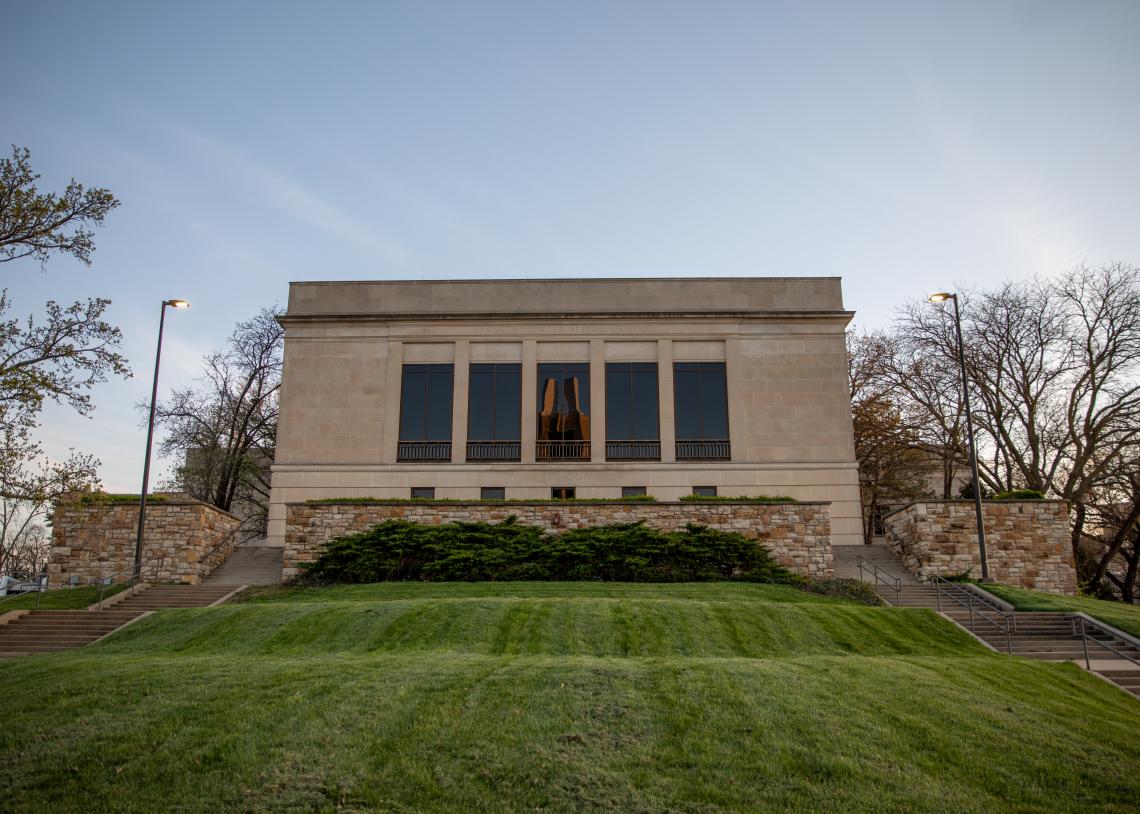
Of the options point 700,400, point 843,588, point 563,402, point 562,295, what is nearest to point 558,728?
point 843,588

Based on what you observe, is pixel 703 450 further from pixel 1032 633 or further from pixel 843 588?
pixel 1032 633

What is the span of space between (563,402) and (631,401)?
2.63 m

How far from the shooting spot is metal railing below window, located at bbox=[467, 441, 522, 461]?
30594 millimetres

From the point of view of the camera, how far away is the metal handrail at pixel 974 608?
1769 cm

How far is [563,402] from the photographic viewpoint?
31141 millimetres

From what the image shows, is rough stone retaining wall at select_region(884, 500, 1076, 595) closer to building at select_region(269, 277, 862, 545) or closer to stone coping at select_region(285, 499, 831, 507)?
stone coping at select_region(285, 499, 831, 507)

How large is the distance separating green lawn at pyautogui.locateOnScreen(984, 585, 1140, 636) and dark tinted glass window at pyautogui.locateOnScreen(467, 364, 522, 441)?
667 inches

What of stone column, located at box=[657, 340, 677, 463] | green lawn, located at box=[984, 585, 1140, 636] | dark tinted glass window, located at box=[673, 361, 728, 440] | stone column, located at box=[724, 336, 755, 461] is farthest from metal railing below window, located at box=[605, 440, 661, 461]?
green lawn, located at box=[984, 585, 1140, 636]

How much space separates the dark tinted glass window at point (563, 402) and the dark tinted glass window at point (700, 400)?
3572 mm

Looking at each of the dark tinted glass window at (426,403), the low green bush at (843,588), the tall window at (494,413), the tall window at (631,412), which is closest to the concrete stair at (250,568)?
the dark tinted glass window at (426,403)

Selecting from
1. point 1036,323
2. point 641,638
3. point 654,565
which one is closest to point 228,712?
point 641,638

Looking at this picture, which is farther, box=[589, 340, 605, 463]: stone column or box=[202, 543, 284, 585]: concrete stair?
box=[589, 340, 605, 463]: stone column

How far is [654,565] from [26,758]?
56.1ft

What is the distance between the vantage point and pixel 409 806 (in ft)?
23.7
